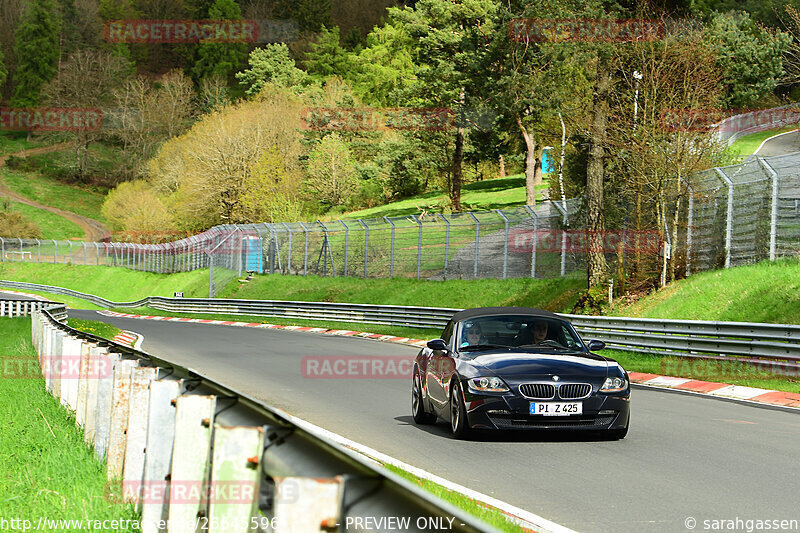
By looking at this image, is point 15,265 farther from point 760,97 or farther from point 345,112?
point 760,97

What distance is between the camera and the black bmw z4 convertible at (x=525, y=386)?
1012 centimetres

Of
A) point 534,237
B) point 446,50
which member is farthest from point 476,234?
Answer: point 446,50

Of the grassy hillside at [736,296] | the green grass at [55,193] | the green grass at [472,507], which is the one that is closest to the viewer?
the green grass at [472,507]

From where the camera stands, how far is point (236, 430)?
11.2 feet

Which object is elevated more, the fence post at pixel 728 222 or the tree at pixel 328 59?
the tree at pixel 328 59

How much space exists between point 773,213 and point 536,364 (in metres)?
14.7

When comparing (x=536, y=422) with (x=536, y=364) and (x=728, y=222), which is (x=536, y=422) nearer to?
(x=536, y=364)

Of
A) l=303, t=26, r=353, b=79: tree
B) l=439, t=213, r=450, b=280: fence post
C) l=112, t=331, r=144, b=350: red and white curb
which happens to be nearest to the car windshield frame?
l=112, t=331, r=144, b=350: red and white curb

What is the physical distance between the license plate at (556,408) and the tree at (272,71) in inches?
4239

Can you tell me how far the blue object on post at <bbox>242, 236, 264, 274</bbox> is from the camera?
191ft

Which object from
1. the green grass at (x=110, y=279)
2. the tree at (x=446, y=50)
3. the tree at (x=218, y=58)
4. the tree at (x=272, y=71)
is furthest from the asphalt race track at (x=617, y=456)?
the tree at (x=218, y=58)

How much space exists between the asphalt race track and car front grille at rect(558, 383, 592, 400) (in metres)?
0.54

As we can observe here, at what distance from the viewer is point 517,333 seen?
11.6 m

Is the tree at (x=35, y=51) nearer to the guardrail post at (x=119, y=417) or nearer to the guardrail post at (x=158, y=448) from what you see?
the guardrail post at (x=119, y=417)
